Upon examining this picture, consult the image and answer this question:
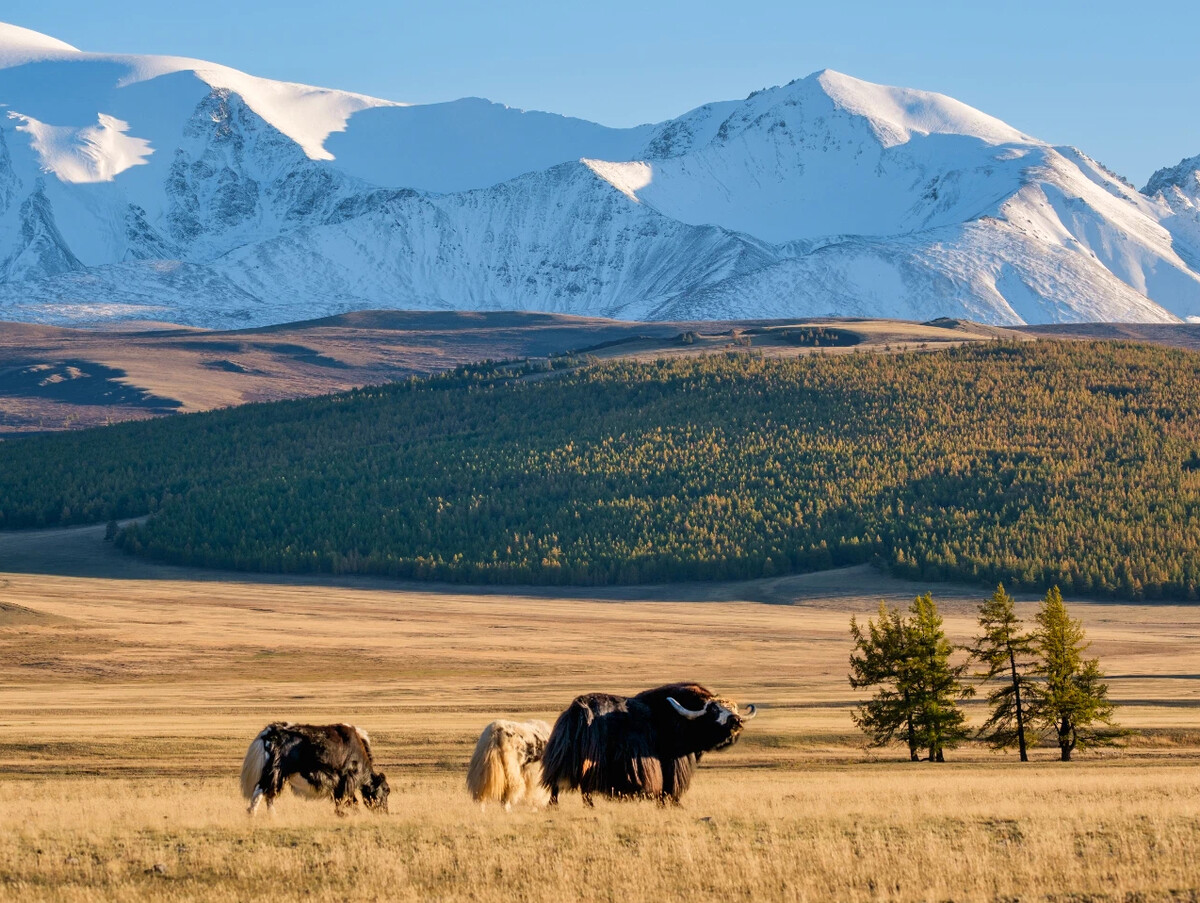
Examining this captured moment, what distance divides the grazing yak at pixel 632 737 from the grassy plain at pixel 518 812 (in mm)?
487

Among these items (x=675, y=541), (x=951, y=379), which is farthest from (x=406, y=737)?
(x=951, y=379)

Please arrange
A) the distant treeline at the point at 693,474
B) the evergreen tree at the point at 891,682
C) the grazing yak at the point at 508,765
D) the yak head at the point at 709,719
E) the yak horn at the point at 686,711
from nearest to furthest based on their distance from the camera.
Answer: the yak horn at the point at 686,711 → the yak head at the point at 709,719 → the grazing yak at the point at 508,765 → the evergreen tree at the point at 891,682 → the distant treeline at the point at 693,474

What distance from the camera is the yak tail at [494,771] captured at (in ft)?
77.8

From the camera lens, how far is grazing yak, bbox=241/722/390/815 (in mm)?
23453

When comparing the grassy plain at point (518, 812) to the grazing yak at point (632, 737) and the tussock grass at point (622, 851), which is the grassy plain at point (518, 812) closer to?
the tussock grass at point (622, 851)

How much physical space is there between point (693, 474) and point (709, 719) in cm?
12129

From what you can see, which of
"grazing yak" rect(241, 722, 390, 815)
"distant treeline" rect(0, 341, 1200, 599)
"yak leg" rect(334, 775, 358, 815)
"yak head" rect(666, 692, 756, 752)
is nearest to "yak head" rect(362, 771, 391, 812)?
"grazing yak" rect(241, 722, 390, 815)

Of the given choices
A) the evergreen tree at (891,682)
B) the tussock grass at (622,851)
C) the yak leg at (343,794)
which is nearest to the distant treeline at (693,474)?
the evergreen tree at (891,682)

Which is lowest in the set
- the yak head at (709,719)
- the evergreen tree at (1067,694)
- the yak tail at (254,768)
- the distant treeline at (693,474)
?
the evergreen tree at (1067,694)

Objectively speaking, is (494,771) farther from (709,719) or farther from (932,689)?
(932,689)

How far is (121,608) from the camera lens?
92.8 meters

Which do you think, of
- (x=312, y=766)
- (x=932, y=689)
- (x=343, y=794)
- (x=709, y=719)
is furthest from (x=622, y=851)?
(x=932, y=689)

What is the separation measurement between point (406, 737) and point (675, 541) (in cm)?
8686

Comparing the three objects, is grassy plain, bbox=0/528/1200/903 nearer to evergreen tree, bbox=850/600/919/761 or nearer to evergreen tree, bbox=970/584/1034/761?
evergreen tree, bbox=970/584/1034/761
